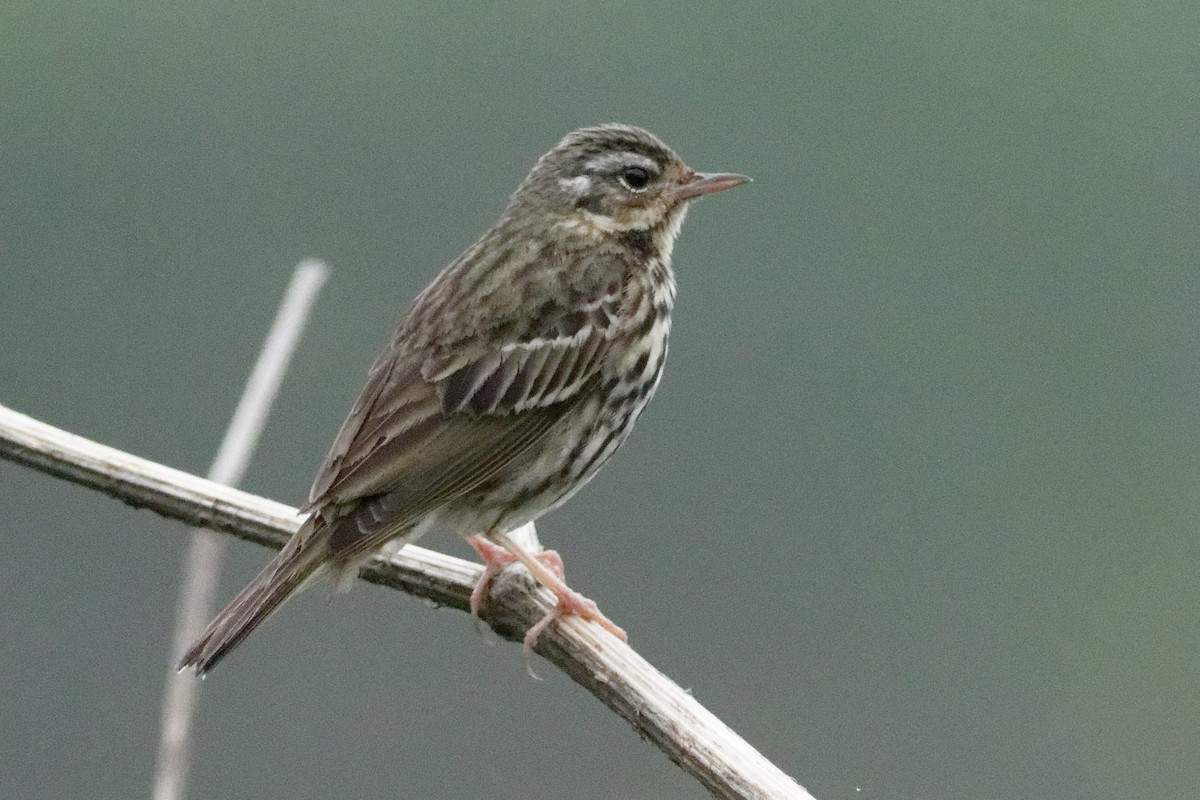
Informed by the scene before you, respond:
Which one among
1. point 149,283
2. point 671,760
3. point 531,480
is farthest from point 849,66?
point 671,760

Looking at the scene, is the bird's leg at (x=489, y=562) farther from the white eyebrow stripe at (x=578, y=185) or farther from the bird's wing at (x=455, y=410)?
the white eyebrow stripe at (x=578, y=185)

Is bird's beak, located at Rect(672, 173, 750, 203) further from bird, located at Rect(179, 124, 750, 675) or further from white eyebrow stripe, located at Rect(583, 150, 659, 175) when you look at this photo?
white eyebrow stripe, located at Rect(583, 150, 659, 175)

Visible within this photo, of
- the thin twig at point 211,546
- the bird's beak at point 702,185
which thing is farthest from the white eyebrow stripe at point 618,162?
the thin twig at point 211,546

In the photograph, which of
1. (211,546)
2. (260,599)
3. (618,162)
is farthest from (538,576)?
(618,162)

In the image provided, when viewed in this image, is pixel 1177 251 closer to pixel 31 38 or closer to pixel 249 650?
pixel 249 650

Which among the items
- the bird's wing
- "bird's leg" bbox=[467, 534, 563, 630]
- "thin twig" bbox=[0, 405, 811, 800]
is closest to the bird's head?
the bird's wing

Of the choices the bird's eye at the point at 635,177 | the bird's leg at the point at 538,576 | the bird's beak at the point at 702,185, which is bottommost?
the bird's leg at the point at 538,576

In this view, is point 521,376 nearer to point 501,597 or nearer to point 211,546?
point 501,597
